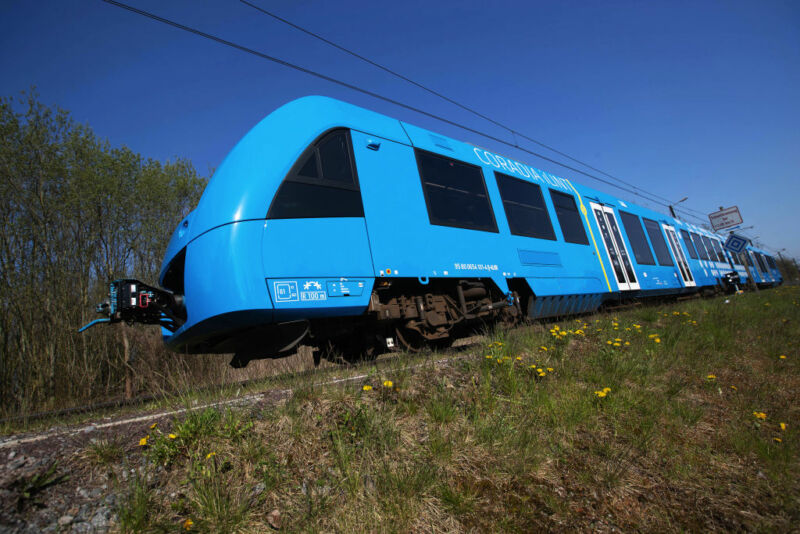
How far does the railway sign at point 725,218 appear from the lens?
18.5 m

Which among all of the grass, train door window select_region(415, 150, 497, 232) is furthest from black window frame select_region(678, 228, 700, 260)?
the grass

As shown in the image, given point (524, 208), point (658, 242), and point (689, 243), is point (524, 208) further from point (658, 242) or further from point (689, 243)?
point (689, 243)

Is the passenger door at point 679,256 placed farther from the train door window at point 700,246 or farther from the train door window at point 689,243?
the train door window at point 700,246

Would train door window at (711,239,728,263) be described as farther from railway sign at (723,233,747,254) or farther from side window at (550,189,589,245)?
side window at (550,189,589,245)

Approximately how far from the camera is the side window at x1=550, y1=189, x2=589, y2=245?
7.58 m

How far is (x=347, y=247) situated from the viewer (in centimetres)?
377

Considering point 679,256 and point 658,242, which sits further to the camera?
point 679,256

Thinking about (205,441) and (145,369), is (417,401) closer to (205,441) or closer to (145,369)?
(205,441)

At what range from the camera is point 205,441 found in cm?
221

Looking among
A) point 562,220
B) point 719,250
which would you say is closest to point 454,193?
point 562,220

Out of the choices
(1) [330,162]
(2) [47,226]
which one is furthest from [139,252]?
(1) [330,162]

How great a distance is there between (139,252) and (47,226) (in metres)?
3.23

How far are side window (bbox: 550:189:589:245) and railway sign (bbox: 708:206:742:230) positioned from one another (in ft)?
52.1

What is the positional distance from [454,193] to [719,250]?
1980 centimetres
